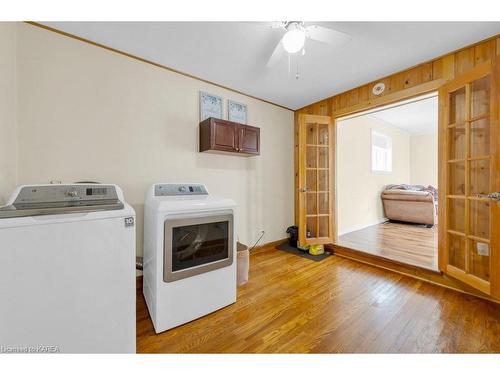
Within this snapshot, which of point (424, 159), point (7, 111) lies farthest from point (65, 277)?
point (424, 159)

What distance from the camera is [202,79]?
2500mm

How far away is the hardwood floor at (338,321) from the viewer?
4.32 ft

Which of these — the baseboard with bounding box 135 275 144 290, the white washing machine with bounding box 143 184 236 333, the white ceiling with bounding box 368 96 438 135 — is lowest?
the baseboard with bounding box 135 275 144 290

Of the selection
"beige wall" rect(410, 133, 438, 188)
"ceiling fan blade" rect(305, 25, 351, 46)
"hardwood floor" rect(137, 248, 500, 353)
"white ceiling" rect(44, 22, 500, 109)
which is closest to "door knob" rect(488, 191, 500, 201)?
"hardwood floor" rect(137, 248, 500, 353)

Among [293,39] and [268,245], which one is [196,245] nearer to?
[293,39]

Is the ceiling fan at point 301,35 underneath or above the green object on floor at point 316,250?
above

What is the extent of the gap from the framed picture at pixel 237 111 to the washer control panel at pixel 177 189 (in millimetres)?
1123

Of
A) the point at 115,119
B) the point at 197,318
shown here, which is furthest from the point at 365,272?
the point at 115,119

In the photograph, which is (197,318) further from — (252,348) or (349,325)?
(349,325)

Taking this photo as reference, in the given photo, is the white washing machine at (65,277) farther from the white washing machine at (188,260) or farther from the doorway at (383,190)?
the doorway at (383,190)

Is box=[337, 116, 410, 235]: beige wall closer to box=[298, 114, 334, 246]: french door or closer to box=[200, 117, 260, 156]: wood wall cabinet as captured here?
box=[298, 114, 334, 246]: french door

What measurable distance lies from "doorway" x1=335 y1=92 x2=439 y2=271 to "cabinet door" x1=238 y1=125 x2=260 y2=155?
4.54 feet

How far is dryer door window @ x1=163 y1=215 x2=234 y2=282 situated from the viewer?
1.47 metres

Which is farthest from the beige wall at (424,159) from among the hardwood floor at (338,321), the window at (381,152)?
the hardwood floor at (338,321)
